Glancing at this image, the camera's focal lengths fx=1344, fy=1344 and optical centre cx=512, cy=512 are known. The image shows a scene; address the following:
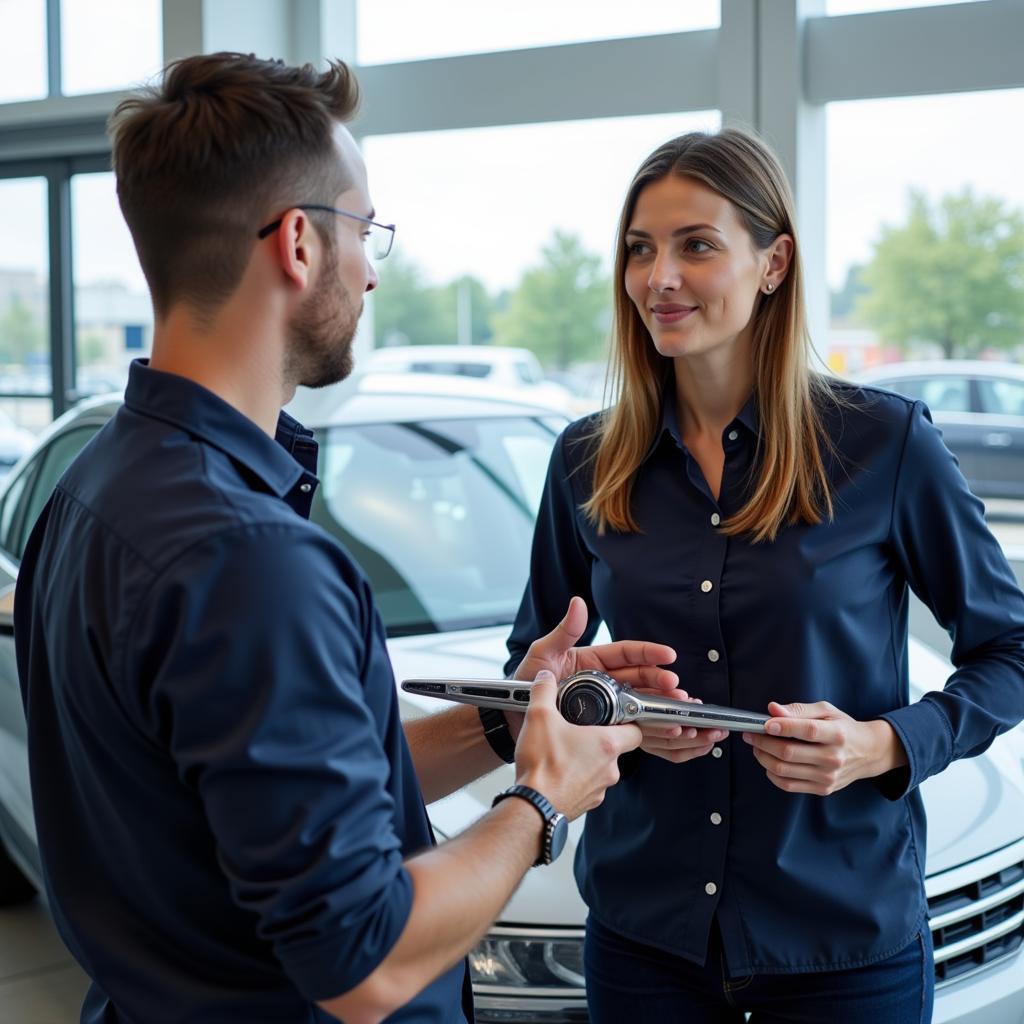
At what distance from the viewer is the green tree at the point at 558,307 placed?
1437 centimetres

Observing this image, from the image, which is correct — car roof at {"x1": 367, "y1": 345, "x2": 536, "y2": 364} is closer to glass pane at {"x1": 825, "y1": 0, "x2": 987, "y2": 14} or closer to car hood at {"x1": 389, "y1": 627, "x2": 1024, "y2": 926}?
glass pane at {"x1": 825, "y1": 0, "x2": 987, "y2": 14}

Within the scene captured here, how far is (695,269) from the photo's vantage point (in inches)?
73.9

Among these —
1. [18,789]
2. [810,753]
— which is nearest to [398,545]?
[18,789]

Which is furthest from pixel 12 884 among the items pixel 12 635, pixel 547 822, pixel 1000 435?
pixel 1000 435

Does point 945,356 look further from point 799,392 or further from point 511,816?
point 511,816

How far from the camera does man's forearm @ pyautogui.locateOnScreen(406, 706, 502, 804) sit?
1787 millimetres

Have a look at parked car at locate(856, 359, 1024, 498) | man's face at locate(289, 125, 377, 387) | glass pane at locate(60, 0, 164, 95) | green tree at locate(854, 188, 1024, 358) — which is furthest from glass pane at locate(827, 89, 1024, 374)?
man's face at locate(289, 125, 377, 387)

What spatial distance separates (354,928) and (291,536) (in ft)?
1.07

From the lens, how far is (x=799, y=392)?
1.90 meters

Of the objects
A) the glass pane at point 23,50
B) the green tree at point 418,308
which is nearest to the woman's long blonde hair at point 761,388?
the glass pane at point 23,50

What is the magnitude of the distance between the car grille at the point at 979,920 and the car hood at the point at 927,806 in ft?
0.15

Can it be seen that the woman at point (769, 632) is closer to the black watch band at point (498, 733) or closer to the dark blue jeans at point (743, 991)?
the dark blue jeans at point (743, 991)

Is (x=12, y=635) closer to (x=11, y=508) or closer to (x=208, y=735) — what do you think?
(x=11, y=508)

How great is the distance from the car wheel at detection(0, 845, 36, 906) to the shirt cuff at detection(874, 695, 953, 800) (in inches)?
120
